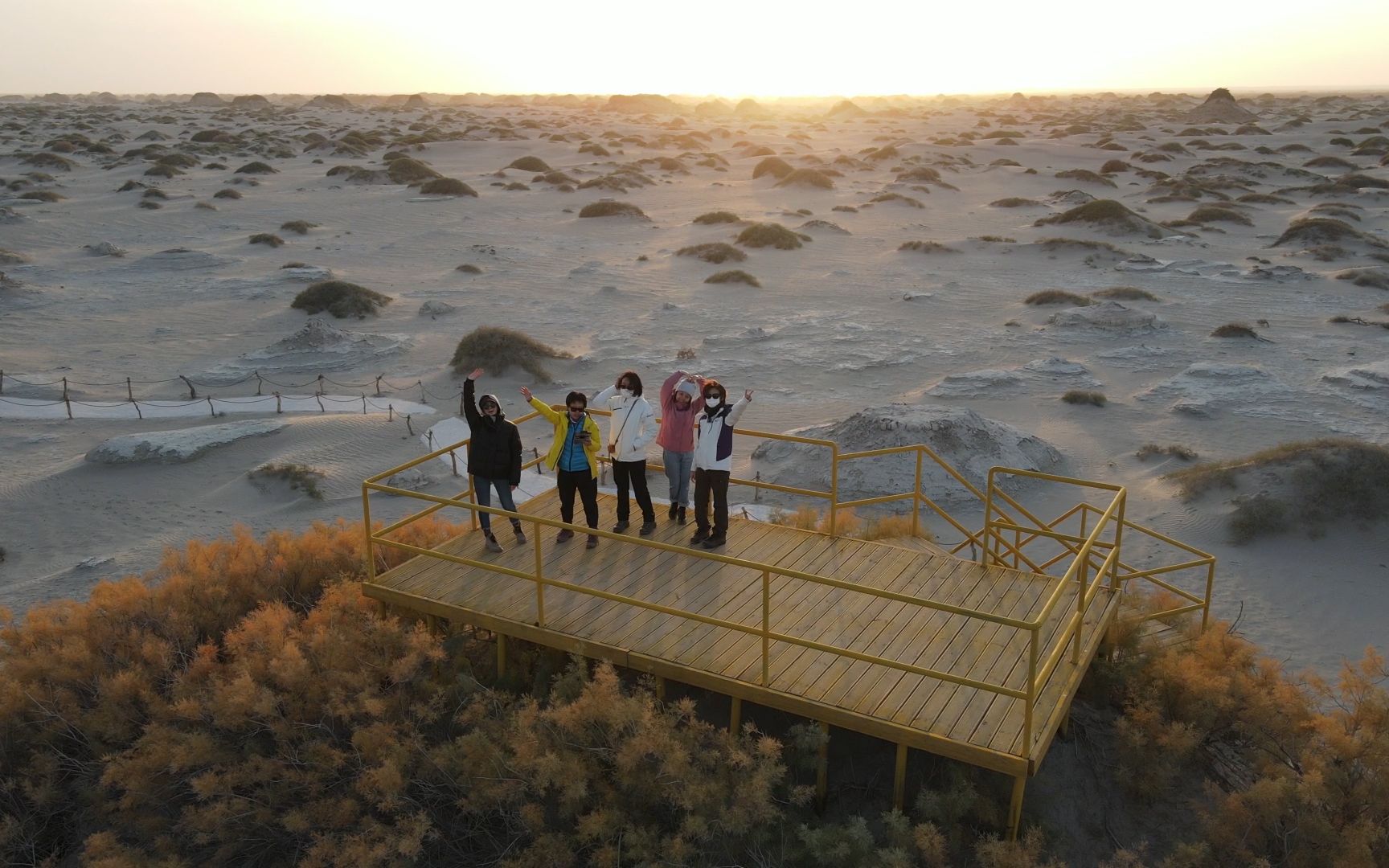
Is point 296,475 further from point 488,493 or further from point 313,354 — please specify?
point 313,354

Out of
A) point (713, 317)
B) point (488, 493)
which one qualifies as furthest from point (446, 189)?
point (488, 493)

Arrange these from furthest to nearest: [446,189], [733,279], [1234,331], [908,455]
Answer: [446,189], [733,279], [1234,331], [908,455]

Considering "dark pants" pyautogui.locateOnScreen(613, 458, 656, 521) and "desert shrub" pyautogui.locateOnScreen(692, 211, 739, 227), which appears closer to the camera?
"dark pants" pyautogui.locateOnScreen(613, 458, 656, 521)

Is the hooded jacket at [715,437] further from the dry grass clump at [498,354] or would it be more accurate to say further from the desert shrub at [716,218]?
the desert shrub at [716,218]

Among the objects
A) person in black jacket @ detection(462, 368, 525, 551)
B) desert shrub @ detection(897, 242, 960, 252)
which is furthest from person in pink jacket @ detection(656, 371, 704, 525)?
desert shrub @ detection(897, 242, 960, 252)

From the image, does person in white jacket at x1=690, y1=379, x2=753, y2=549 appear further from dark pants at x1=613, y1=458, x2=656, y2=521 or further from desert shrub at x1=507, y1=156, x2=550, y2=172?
desert shrub at x1=507, y1=156, x2=550, y2=172

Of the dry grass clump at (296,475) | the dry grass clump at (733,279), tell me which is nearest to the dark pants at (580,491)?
the dry grass clump at (296,475)
